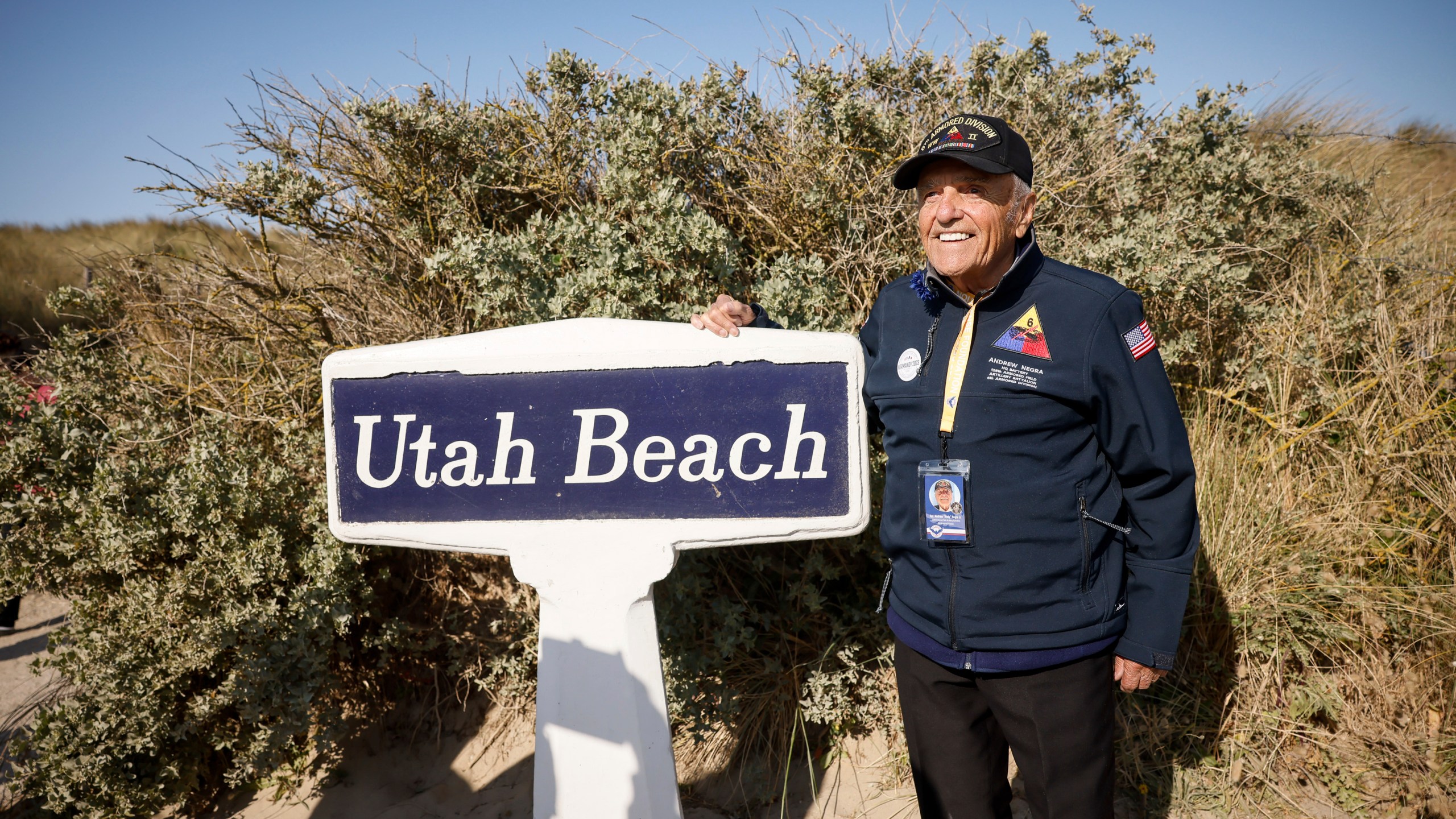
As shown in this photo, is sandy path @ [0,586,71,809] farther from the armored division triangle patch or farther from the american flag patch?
the american flag patch

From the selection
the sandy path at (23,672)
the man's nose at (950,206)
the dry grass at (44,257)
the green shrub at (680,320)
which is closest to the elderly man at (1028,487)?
the man's nose at (950,206)

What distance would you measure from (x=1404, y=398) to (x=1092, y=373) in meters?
2.50

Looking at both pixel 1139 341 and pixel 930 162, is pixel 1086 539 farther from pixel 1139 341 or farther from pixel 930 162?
pixel 930 162

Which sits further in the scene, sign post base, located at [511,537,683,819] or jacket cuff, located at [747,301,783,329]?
jacket cuff, located at [747,301,783,329]

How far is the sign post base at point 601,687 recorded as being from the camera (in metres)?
1.83

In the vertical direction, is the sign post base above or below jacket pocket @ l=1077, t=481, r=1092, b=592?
below

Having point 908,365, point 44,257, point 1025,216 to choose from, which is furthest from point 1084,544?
point 44,257

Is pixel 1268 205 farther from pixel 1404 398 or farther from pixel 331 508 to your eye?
pixel 331 508

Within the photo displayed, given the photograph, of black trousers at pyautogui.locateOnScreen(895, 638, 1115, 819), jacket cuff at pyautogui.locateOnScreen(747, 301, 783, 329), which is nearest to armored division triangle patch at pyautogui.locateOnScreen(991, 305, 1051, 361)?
jacket cuff at pyautogui.locateOnScreen(747, 301, 783, 329)

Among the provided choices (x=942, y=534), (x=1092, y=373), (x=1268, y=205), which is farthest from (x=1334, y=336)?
(x=942, y=534)

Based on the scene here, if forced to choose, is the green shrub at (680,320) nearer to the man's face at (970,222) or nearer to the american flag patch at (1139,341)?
the man's face at (970,222)

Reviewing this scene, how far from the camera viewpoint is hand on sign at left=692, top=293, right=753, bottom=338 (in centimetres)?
184

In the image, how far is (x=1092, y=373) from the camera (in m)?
1.71

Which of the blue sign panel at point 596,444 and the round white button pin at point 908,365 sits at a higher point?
the round white button pin at point 908,365
